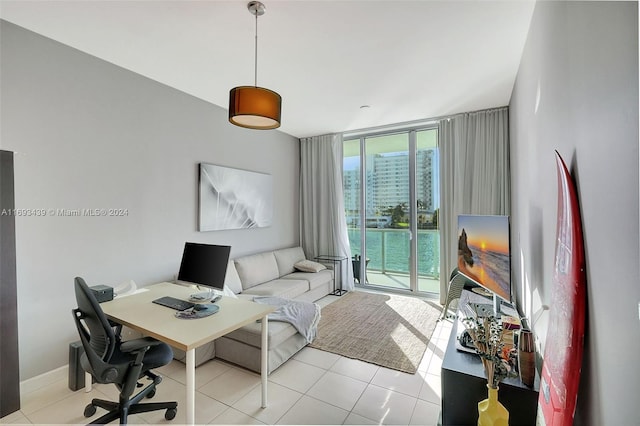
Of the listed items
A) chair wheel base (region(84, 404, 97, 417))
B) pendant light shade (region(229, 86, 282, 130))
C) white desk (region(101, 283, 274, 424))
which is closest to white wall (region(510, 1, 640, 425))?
pendant light shade (region(229, 86, 282, 130))

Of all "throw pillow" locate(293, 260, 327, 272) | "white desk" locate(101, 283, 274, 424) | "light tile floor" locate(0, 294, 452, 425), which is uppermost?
"white desk" locate(101, 283, 274, 424)

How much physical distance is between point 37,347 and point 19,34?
2.39m

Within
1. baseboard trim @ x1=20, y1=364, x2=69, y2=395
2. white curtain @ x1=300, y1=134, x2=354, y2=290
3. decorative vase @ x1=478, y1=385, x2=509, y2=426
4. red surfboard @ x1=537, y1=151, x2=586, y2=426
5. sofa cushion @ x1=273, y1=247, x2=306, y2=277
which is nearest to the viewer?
red surfboard @ x1=537, y1=151, x2=586, y2=426

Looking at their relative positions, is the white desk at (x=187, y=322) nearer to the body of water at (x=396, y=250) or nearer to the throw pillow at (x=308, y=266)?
the throw pillow at (x=308, y=266)

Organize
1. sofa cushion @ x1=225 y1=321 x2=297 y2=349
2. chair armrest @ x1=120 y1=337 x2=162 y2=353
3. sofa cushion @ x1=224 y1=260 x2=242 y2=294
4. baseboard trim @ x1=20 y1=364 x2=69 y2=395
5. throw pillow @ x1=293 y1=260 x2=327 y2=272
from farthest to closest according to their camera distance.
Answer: throw pillow @ x1=293 y1=260 x2=327 y2=272
sofa cushion @ x1=224 y1=260 x2=242 y2=294
sofa cushion @ x1=225 y1=321 x2=297 y2=349
baseboard trim @ x1=20 y1=364 x2=69 y2=395
chair armrest @ x1=120 y1=337 x2=162 y2=353

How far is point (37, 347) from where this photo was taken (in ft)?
7.52

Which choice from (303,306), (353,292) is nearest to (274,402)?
(303,306)

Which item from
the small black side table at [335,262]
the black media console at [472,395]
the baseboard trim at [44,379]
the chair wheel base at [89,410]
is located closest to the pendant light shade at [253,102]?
the black media console at [472,395]

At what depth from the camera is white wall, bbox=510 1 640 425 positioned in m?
0.76

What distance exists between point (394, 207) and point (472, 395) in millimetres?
3456

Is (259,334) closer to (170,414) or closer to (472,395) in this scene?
(170,414)

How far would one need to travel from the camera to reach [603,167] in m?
0.92

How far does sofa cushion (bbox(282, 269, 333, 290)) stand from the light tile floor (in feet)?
5.15

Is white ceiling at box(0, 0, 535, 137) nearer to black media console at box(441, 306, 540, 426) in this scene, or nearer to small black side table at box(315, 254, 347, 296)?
black media console at box(441, 306, 540, 426)
